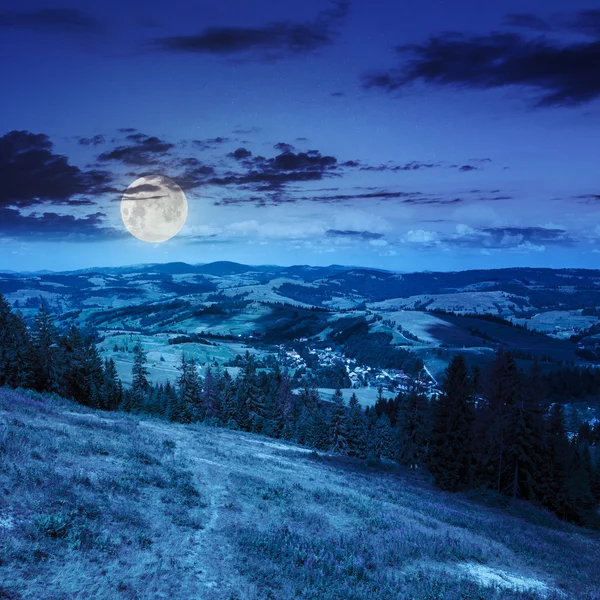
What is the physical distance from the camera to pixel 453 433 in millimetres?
47406

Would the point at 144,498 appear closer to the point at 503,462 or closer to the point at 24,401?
the point at 24,401

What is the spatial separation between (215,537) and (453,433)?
39212 millimetres

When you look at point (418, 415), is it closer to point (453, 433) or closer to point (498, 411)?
point (453, 433)

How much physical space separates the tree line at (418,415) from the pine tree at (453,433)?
11 centimetres

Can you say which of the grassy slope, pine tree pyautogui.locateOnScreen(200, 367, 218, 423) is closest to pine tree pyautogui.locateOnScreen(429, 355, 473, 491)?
the grassy slope

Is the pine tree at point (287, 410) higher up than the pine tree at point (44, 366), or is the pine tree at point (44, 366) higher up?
the pine tree at point (44, 366)

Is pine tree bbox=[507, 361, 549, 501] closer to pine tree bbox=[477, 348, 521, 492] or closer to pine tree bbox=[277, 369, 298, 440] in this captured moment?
pine tree bbox=[477, 348, 521, 492]

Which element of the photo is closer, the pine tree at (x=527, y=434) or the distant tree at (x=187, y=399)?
the pine tree at (x=527, y=434)

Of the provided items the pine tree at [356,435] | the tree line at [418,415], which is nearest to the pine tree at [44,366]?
the tree line at [418,415]

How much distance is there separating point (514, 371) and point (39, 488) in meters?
44.4

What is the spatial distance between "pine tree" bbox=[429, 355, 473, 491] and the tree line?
0.11m

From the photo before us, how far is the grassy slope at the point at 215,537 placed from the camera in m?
11.1

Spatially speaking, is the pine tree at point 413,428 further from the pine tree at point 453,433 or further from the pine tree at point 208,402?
the pine tree at point 208,402

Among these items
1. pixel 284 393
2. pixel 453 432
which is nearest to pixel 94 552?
pixel 453 432
